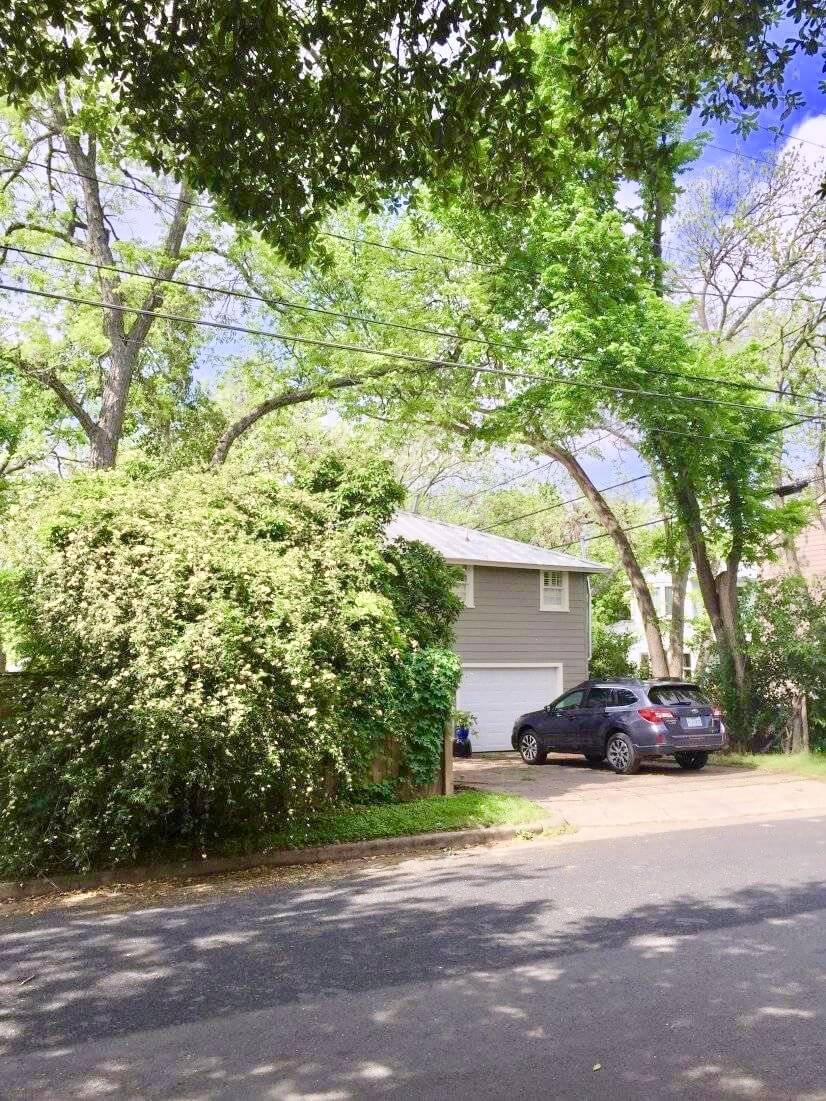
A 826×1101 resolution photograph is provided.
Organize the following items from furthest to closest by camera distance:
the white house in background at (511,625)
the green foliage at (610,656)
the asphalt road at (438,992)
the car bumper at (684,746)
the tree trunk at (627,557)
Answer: the green foliage at (610,656), the white house in background at (511,625), the tree trunk at (627,557), the car bumper at (684,746), the asphalt road at (438,992)

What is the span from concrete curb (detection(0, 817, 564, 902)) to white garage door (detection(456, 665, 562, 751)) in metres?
11.6

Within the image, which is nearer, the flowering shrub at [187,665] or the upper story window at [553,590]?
the flowering shrub at [187,665]

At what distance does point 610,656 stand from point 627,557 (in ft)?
23.8

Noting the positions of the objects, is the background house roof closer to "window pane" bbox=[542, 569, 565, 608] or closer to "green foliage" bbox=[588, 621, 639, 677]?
"window pane" bbox=[542, 569, 565, 608]

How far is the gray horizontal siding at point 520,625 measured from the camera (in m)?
22.8

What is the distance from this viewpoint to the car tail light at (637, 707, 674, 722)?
15930 mm

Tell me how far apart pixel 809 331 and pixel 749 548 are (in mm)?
6164

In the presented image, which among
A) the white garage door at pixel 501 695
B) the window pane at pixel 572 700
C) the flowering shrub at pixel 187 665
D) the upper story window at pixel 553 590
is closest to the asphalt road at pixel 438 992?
the flowering shrub at pixel 187 665

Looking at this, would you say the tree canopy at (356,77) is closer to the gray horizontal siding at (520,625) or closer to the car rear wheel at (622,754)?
the car rear wheel at (622,754)

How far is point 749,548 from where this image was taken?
65.1 feet

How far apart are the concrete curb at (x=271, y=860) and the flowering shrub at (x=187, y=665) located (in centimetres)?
18

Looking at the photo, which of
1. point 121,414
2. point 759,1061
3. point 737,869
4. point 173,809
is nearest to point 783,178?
point 121,414

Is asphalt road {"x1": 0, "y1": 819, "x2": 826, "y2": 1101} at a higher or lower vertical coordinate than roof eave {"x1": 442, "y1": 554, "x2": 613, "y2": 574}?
lower

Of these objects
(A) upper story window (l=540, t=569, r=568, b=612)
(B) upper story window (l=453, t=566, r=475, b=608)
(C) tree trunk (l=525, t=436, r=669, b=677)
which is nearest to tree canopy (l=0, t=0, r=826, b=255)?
(C) tree trunk (l=525, t=436, r=669, b=677)
